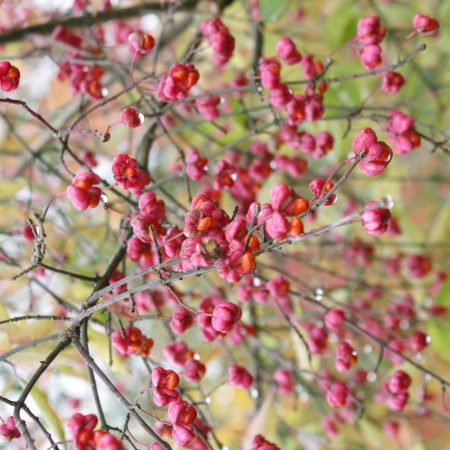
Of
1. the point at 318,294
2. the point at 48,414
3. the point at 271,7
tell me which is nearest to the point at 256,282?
the point at 318,294

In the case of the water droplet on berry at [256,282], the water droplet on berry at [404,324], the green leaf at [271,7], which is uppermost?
the green leaf at [271,7]

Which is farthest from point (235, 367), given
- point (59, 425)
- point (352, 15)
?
point (352, 15)

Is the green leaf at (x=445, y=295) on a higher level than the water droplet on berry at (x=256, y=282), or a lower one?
higher

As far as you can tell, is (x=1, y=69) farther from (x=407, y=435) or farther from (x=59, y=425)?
(x=407, y=435)

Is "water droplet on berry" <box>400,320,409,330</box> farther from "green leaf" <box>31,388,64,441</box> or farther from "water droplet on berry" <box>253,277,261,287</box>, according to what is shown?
"green leaf" <box>31,388,64,441</box>

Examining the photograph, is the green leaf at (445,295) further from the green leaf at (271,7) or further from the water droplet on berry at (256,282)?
the green leaf at (271,7)

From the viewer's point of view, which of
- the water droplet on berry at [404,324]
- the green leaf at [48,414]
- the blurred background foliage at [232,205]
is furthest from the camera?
the water droplet on berry at [404,324]

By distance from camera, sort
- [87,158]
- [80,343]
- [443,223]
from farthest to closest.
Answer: [443,223]
[87,158]
[80,343]

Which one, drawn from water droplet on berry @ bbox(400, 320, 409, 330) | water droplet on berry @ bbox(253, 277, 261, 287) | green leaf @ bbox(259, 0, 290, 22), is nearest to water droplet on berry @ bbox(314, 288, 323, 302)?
water droplet on berry @ bbox(253, 277, 261, 287)

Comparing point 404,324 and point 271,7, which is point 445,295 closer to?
point 404,324

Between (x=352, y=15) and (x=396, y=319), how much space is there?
41cm

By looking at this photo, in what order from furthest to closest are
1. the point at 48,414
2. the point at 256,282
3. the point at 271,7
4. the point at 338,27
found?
the point at 338,27 → the point at 271,7 → the point at 256,282 → the point at 48,414

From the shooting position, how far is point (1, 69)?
1.49 feet

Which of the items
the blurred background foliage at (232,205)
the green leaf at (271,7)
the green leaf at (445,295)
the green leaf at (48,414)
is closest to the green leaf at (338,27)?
the blurred background foliage at (232,205)
